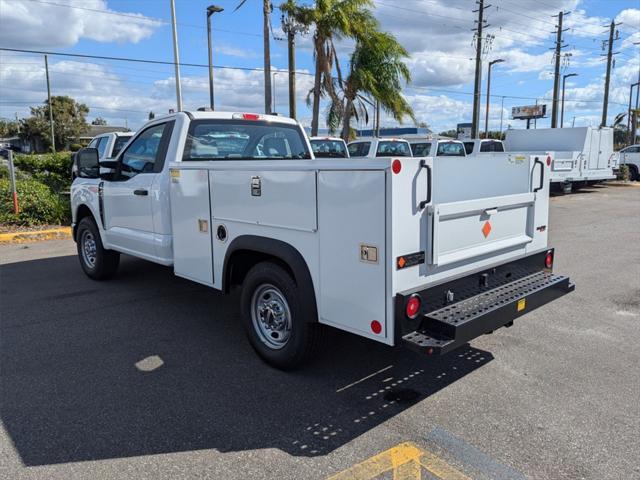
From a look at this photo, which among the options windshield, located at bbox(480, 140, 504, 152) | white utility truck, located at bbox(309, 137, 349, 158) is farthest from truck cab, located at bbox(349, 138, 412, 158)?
windshield, located at bbox(480, 140, 504, 152)

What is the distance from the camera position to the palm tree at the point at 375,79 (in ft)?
68.6

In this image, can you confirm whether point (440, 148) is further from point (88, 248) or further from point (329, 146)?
point (88, 248)

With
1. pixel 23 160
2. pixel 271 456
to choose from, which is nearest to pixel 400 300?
pixel 271 456

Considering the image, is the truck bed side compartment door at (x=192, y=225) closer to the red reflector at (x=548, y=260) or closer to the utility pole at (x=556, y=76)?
the red reflector at (x=548, y=260)

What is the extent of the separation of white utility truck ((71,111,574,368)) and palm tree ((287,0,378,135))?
1552cm

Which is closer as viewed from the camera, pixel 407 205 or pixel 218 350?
pixel 407 205

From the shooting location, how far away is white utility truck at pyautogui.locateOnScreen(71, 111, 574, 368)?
3.29 metres

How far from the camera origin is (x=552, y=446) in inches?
125

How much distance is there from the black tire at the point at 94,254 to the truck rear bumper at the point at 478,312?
489cm

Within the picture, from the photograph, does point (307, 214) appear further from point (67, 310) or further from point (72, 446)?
point (67, 310)

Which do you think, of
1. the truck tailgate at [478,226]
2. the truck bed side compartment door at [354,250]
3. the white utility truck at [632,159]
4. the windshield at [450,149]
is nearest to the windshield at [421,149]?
the windshield at [450,149]

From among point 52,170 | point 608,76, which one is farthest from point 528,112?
point 52,170

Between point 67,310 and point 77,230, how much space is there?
179 cm

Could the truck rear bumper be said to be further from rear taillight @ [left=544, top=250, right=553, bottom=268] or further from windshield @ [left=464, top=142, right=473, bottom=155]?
windshield @ [left=464, top=142, right=473, bottom=155]
